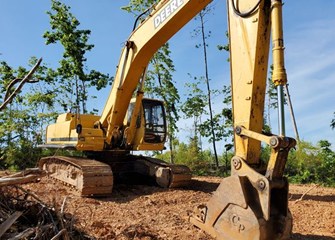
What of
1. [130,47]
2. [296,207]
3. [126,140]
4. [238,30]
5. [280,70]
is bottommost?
[296,207]

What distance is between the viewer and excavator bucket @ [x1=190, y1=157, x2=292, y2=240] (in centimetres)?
388

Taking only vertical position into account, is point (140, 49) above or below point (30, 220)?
above

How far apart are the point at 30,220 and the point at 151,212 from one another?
2609 mm

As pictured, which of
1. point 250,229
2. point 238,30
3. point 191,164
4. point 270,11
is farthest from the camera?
point 191,164

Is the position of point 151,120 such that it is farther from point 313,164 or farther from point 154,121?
point 313,164

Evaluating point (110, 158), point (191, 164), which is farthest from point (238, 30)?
point (191, 164)

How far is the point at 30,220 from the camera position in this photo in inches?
156

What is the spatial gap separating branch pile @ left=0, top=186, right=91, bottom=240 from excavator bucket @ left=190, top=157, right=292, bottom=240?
152 cm

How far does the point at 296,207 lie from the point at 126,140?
4044mm

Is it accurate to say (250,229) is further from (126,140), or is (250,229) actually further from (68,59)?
(68,59)

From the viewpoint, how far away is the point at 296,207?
22.0 feet

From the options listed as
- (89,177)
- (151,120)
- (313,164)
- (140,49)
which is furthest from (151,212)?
(313,164)

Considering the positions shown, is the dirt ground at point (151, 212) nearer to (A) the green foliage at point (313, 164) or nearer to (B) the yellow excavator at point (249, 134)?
(B) the yellow excavator at point (249, 134)

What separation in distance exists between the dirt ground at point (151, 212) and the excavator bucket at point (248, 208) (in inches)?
15.1
